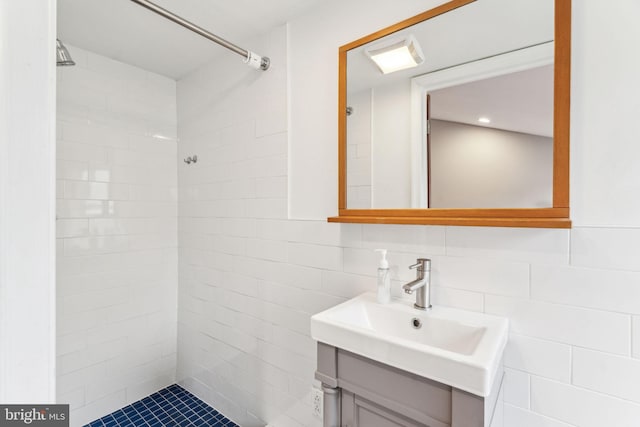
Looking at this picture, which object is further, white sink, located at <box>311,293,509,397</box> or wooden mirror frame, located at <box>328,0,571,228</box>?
wooden mirror frame, located at <box>328,0,571,228</box>

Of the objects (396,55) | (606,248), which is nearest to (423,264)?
(606,248)

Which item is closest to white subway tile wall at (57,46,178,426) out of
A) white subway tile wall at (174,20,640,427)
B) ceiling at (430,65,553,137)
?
white subway tile wall at (174,20,640,427)

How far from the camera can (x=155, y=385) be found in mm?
2211

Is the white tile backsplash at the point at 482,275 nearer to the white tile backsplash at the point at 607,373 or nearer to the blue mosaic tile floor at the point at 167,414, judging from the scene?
the white tile backsplash at the point at 607,373

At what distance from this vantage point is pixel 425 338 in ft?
3.54

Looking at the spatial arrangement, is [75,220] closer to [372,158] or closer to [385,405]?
[372,158]

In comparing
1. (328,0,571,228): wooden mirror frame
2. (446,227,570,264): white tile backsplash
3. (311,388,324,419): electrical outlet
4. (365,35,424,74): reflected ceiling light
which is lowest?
(311,388,324,419): electrical outlet

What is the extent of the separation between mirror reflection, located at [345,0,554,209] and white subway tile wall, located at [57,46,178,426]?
1612mm

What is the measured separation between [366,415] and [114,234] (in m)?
1.94

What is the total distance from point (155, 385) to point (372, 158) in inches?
88.0

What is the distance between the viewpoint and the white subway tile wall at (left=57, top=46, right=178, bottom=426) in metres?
1.87

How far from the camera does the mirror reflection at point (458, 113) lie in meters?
0.97

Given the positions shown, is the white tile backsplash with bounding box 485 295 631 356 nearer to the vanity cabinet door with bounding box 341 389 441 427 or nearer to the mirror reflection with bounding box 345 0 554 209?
the mirror reflection with bounding box 345 0 554 209
